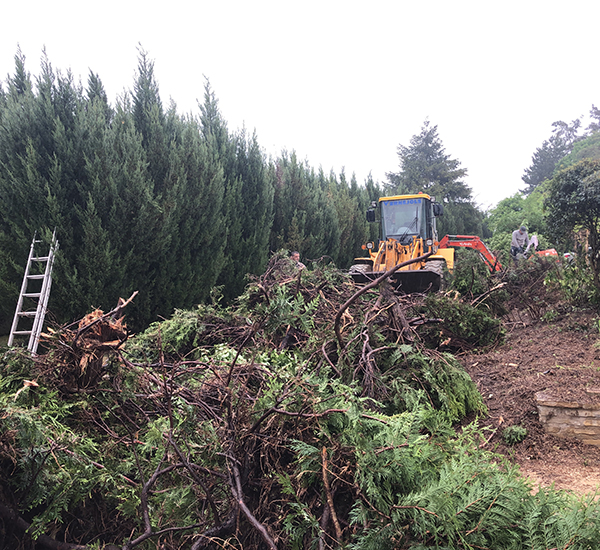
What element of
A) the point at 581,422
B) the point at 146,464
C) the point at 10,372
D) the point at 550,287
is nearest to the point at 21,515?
the point at 146,464

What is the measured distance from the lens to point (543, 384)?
4566 millimetres

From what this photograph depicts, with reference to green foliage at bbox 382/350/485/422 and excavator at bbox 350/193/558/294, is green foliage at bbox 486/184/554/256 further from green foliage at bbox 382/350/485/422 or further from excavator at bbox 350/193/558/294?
green foliage at bbox 382/350/485/422

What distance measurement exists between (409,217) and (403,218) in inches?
6.5

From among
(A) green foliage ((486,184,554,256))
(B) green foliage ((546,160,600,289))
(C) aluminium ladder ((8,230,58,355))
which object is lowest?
(C) aluminium ladder ((8,230,58,355))

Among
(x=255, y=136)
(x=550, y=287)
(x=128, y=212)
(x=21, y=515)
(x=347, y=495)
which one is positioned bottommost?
(x=21, y=515)

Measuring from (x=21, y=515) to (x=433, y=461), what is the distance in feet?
6.55

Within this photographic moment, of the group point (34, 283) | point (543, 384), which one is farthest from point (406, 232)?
point (34, 283)

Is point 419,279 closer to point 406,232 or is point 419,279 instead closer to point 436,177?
point 406,232

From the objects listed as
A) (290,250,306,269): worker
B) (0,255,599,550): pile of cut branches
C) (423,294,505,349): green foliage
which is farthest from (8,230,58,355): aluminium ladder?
(423,294,505,349): green foliage

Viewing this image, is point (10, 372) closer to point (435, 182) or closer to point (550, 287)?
point (550, 287)

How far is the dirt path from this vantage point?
366cm

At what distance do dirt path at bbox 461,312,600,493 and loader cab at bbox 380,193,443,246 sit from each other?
18.2 feet

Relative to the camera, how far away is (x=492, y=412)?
445cm

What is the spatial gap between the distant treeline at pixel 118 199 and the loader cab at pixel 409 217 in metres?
3.65
